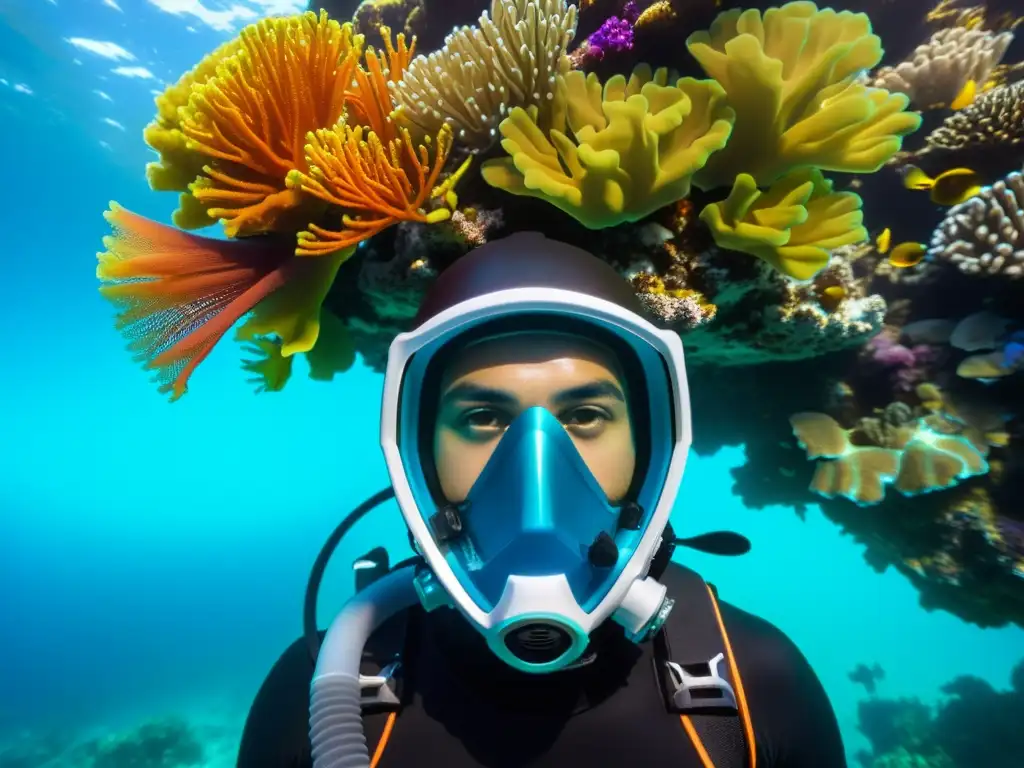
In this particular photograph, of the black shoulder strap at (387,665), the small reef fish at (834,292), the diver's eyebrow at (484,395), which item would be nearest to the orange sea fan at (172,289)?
the diver's eyebrow at (484,395)

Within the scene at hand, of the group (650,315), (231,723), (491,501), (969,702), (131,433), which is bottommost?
(231,723)

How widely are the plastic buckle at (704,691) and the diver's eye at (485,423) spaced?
47.7 inches

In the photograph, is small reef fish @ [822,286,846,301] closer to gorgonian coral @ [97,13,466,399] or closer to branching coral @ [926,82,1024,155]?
branching coral @ [926,82,1024,155]

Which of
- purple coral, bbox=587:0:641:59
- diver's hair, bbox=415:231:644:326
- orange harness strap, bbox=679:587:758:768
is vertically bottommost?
orange harness strap, bbox=679:587:758:768

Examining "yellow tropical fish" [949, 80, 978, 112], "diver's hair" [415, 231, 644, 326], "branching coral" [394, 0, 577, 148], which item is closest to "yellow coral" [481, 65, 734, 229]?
"branching coral" [394, 0, 577, 148]

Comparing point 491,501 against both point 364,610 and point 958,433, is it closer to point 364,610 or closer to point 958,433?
point 364,610

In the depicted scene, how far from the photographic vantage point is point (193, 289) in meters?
2.54

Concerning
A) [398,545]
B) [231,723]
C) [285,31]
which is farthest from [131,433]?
[285,31]

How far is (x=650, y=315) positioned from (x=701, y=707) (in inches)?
69.7

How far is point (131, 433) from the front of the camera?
5850cm

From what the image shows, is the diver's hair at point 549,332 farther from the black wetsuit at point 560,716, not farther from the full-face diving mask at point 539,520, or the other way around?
the black wetsuit at point 560,716

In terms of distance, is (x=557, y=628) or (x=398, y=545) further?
(x=398, y=545)

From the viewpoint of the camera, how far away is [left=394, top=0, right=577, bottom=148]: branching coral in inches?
94.9

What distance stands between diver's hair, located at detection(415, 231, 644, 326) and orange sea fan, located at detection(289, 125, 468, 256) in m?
0.40
